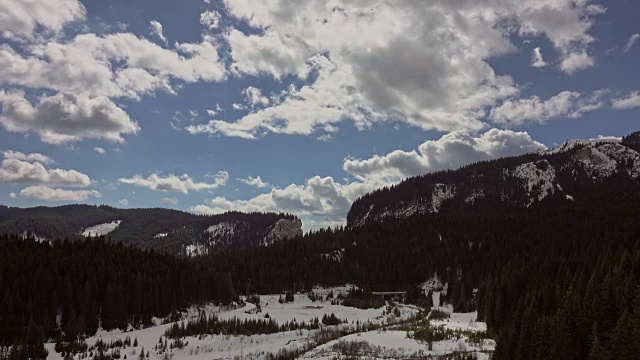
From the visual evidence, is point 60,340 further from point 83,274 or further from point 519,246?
point 519,246

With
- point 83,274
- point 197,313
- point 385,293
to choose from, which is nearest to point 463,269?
point 385,293

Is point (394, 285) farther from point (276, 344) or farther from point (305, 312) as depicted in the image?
point (276, 344)

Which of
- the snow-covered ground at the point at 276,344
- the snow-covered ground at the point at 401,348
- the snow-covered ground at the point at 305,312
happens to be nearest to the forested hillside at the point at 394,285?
the snow-covered ground at the point at 401,348

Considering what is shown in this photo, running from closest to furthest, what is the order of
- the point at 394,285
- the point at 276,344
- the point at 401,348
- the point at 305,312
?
the point at 401,348, the point at 276,344, the point at 305,312, the point at 394,285

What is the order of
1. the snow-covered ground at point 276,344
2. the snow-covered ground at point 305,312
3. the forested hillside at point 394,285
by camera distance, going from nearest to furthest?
the forested hillside at point 394,285
the snow-covered ground at point 276,344
the snow-covered ground at point 305,312

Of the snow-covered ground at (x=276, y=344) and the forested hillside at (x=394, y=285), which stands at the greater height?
the forested hillside at (x=394, y=285)

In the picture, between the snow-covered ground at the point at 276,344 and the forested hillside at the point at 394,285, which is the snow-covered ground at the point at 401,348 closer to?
the snow-covered ground at the point at 276,344

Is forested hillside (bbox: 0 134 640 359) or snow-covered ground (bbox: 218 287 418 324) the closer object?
forested hillside (bbox: 0 134 640 359)

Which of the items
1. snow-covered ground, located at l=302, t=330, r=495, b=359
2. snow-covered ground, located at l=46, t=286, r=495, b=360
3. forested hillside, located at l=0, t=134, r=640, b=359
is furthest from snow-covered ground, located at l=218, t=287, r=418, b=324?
snow-covered ground, located at l=302, t=330, r=495, b=359

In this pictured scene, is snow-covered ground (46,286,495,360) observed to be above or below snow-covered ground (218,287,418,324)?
above

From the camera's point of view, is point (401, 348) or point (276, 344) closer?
point (401, 348)

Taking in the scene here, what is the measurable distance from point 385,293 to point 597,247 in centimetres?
7838

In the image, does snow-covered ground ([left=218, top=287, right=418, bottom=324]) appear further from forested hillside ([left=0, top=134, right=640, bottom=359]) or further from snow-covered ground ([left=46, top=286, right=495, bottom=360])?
forested hillside ([left=0, top=134, right=640, bottom=359])

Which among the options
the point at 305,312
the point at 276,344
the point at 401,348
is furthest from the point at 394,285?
the point at 401,348
